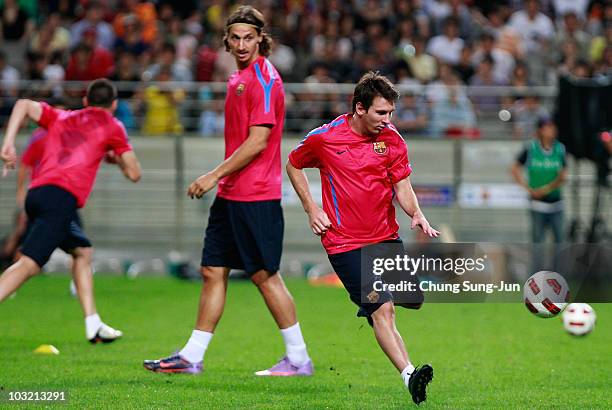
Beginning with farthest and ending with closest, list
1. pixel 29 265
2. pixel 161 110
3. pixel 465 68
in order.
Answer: pixel 465 68
pixel 161 110
pixel 29 265

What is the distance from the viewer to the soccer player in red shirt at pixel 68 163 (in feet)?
33.7

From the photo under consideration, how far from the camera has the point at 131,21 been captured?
22203mm

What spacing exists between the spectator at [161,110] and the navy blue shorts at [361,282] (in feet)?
40.1

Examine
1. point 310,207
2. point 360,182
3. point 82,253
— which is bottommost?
point 82,253

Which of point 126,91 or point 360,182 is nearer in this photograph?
point 360,182

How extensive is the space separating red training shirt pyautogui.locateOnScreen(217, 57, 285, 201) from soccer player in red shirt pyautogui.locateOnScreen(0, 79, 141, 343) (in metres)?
1.50

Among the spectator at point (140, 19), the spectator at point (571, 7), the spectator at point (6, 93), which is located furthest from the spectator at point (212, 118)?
the spectator at point (571, 7)

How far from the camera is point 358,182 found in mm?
8188

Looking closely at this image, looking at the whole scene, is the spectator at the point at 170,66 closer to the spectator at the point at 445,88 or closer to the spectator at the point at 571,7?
the spectator at the point at 445,88

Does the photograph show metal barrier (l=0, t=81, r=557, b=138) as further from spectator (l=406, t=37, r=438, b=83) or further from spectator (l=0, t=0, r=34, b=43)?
spectator (l=0, t=0, r=34, b=43)

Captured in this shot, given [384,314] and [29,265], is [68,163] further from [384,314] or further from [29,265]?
[384,314]

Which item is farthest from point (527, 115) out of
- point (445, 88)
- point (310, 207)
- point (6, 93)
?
point (310, 207)

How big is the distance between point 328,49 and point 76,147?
10809 mm

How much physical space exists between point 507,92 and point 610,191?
2.34m
